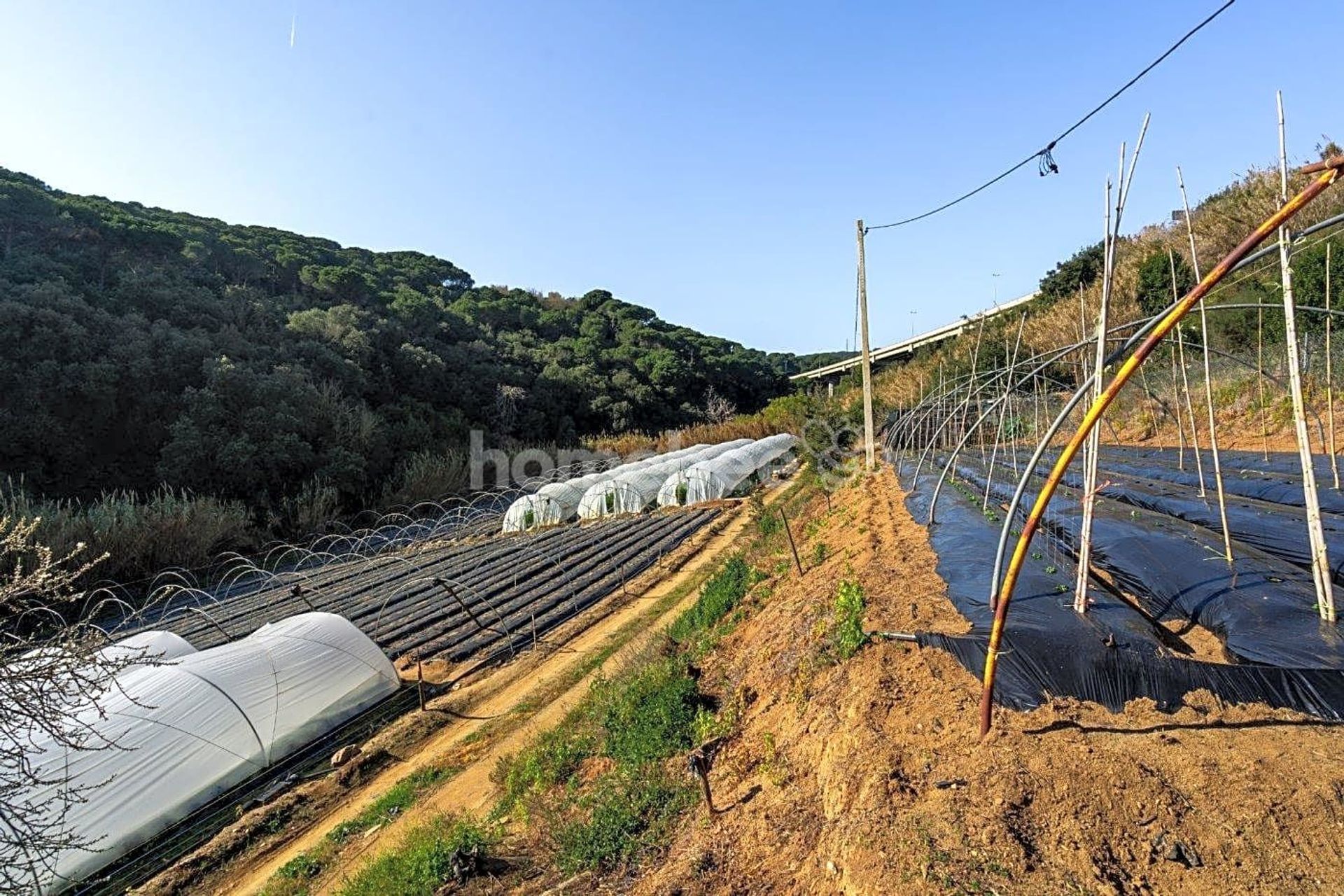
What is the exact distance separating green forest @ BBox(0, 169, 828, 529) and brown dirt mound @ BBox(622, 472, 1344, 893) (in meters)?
19.1

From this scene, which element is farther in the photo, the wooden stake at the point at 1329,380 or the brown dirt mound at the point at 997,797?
the wooden stake at the point at 1329,380

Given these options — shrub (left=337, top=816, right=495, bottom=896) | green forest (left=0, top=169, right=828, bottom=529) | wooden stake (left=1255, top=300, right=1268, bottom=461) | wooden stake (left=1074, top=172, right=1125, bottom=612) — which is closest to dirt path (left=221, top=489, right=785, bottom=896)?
shrub (left=337, top=816, right=495, bottom=896)

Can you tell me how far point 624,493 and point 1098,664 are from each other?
642 inches

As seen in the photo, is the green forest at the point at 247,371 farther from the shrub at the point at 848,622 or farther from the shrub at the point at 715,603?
the shrub at the point at 848,622

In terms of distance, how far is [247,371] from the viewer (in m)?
20.9

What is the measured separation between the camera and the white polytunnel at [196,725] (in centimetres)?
562

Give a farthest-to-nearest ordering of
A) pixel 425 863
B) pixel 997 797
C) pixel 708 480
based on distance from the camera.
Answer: pixel 708 480 → pixel 425 863 → pixel 997 797

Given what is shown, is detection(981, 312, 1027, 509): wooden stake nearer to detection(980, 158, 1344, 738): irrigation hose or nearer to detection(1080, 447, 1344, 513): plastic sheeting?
detection(1080, 447, 1344, 513): plastic sheeting

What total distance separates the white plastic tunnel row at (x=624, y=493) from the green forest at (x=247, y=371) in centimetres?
653

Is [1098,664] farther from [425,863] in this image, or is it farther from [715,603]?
[715,603]

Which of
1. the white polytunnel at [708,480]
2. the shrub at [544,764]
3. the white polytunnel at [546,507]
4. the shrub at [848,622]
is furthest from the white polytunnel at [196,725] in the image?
the white polytunnel at [708,480]

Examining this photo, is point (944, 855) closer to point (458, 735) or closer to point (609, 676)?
point (609, 676)

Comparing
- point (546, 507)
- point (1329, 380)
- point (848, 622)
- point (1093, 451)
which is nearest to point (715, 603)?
point (848, 622)

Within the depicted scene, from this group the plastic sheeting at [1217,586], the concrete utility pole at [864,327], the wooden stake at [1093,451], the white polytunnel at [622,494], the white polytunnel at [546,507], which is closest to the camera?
the plastic sheeting at [1217,586]
